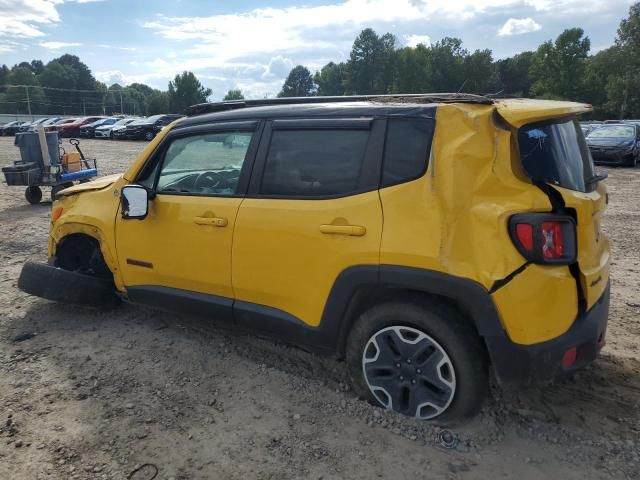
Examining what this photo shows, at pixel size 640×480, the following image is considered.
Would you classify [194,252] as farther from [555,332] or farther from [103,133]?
[103,133]

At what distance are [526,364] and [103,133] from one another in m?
36.5

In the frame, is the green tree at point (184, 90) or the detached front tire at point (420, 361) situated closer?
the detached front tire at point (420, 361)

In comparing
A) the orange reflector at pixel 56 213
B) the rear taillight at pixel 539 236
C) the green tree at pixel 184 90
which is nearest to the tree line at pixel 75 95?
the green tree at pixel 184 90

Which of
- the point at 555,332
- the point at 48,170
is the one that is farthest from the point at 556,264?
the point at 48,170

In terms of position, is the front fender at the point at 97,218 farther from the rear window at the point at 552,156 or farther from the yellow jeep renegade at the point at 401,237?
the rear window at the point at 552,156

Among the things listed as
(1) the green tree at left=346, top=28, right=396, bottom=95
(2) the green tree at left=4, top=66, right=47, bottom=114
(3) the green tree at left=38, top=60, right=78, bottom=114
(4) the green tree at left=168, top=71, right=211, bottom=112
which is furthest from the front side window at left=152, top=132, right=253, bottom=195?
(3) the green tree at left=38, top=60, right=78, bottom=114

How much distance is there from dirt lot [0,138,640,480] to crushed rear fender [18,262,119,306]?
0.82 ft

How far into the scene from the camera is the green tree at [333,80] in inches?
3799

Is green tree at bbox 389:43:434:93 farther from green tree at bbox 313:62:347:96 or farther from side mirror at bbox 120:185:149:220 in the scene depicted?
side mirror at bbox 120:185:149:220

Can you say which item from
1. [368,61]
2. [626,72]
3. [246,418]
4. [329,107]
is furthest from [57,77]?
[246,418]

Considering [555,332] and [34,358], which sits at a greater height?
[555,332]

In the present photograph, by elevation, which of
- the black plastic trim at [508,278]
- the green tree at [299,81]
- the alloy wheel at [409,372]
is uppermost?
the green tree at [299,81]

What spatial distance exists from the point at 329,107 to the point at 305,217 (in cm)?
71

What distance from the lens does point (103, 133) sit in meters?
34.6
